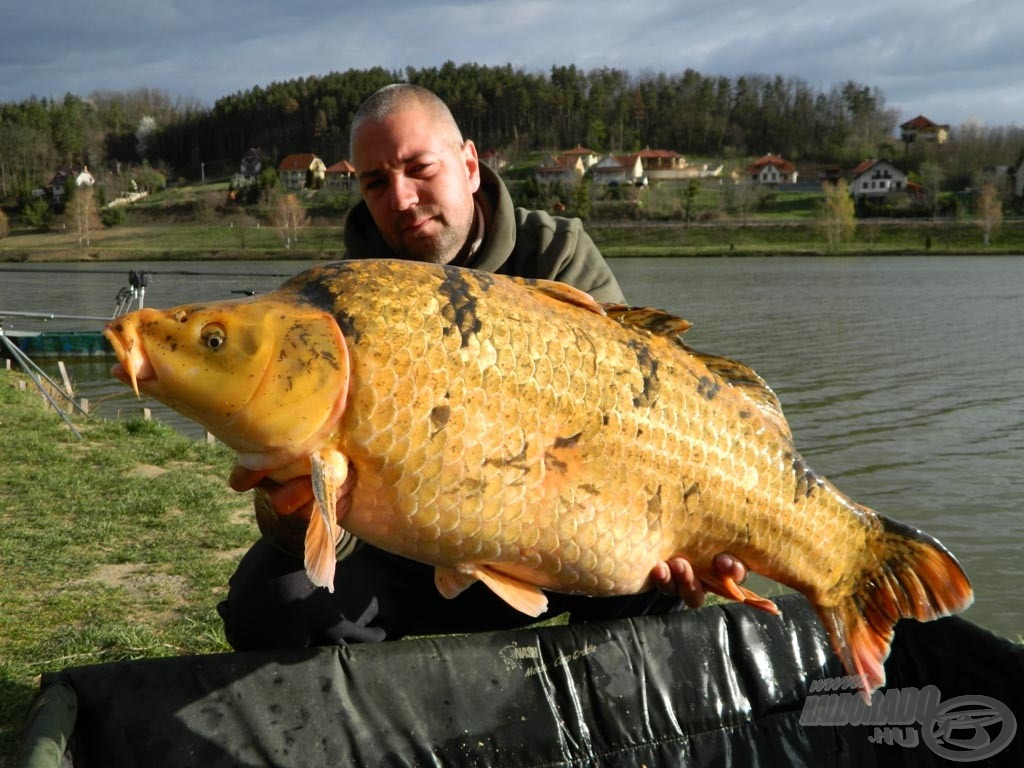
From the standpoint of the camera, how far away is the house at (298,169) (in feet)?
203

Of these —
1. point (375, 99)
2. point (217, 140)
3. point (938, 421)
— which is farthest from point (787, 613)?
point (217, 140)

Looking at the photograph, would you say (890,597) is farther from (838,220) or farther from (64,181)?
(64,181)

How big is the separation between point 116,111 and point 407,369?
8474 cm

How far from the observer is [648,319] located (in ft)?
4.75

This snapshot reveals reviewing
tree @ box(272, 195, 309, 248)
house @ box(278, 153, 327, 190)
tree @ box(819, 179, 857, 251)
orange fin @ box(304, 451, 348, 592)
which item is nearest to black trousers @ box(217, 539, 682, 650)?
orange fin @ box(304, 451, 348, 592)

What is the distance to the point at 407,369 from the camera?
1.15 meters

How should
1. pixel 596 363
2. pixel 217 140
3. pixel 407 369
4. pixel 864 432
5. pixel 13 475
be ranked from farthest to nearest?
pixel 217 140
pixel 864 432
pixel 13 475
pixel 596 363
pixel 407 369

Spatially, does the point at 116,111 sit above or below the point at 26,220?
above

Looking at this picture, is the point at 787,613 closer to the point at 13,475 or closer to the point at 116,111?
the point at 13,475

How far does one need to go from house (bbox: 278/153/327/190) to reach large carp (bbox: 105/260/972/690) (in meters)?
62.7

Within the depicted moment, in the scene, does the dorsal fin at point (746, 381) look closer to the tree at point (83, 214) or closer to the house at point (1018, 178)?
the tree at point (83, 214)

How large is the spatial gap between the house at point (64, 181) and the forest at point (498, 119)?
5474mm

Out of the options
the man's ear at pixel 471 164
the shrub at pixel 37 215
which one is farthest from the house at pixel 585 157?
the man's ear at pixel 471 164

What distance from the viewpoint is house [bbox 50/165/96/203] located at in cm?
5339
